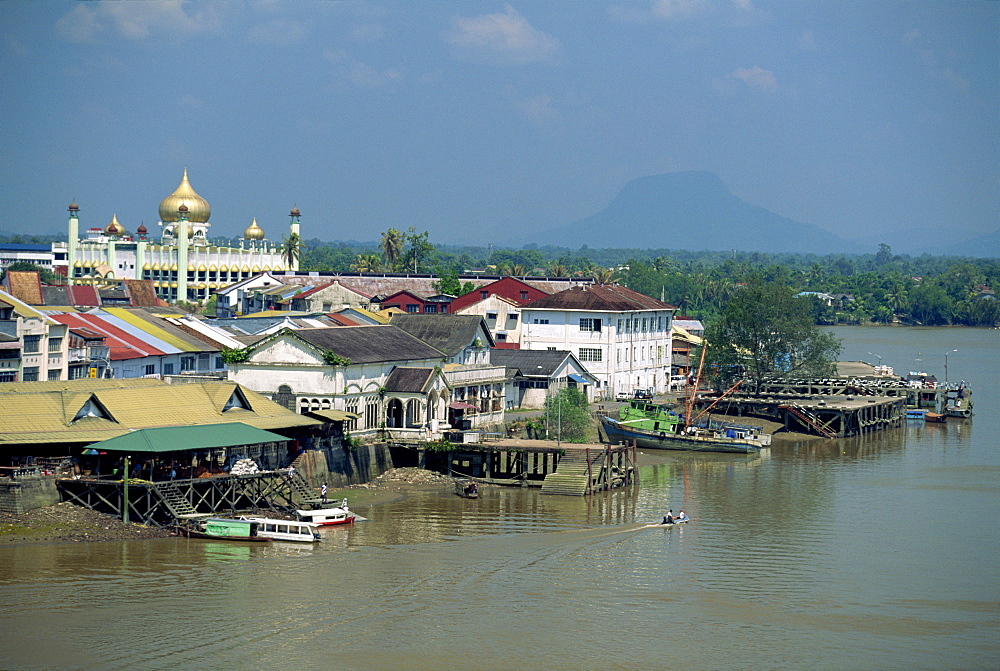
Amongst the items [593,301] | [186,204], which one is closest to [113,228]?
[186,204]

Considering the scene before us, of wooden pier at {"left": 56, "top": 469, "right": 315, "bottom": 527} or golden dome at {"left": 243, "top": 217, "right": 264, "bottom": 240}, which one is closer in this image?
wooden pier at {"left": 56, "top": 469, "right": 315, "bottom": 527}

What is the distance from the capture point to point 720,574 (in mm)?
44094

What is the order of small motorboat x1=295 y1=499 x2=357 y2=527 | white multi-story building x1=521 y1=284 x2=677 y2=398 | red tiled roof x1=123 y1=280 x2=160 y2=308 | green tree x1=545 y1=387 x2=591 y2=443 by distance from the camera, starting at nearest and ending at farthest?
small motorboat x1=295 y1=499 x2=357 y2=527, green tree x1=545 y1=387 x2=591 y2=443, white multi-story building x1=521 y1=284 x2=677 y2=398, red tiled roof x1=123 y1=280 x2=160 y2=308

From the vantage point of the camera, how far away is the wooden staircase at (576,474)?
190ft

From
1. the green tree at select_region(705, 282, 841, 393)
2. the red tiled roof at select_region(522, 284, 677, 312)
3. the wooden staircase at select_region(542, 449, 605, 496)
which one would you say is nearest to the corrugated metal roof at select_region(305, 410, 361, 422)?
the wooden staircase at select_region(542, 449, 605, 496)

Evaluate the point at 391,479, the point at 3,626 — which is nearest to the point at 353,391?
the point at 391,479

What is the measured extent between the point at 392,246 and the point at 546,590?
431 ft

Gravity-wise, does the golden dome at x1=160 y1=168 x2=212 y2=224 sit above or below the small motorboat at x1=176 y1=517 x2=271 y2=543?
above

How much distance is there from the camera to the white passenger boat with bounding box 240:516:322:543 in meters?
46.8

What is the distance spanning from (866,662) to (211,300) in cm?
11400

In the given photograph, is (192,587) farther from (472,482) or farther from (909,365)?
(909,365)

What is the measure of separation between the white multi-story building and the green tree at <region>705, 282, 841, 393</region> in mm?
5483

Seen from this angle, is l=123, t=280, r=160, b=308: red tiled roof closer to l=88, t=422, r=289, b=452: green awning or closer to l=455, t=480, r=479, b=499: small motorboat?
l=455, t=480, r=479, b=499: small motorboat

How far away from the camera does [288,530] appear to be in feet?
155
